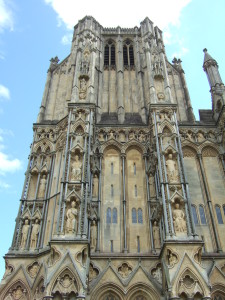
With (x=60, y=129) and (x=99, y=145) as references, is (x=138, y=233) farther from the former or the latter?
(x=60, y=129)

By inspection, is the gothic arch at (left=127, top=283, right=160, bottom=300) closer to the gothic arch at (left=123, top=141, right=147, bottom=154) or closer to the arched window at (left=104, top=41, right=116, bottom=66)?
the gothic arch at (left=123, top=141, right=147, bottom=154)

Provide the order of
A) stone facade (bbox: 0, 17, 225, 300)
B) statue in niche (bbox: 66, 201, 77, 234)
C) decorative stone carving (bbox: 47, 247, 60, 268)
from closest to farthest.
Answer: decorative stone carving (bbox: 47, 247, 60, 268) → stone facade (bbox: 0, 17, 225, 300) → statue in niche (bbox: 66, 201, 77, 234)

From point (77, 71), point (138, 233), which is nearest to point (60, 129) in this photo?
point (77, 71)

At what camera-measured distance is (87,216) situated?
47.9ft

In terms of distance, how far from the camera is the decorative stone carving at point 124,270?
562 inches

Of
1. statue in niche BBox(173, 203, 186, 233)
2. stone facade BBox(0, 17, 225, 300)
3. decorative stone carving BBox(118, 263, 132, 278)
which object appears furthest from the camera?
decorative stone carving BBox(118, 263, 132, 278)

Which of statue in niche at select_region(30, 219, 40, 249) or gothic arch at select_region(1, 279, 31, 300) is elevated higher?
statue in niche at select_region(30, 219, 40, 249)

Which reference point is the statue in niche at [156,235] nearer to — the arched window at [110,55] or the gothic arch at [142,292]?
the gothic arch at [142,292]

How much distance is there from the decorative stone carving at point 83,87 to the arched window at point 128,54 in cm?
541

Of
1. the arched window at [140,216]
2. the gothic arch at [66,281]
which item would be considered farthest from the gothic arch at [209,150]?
the gothic arch at [66,281]

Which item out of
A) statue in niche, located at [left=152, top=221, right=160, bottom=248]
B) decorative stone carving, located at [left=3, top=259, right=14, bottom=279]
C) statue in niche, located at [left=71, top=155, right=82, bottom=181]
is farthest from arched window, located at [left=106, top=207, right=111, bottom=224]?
decorative stone carving, located at [left=3, top=259, right=14, bottom=279]

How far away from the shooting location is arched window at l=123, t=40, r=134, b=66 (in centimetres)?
2483

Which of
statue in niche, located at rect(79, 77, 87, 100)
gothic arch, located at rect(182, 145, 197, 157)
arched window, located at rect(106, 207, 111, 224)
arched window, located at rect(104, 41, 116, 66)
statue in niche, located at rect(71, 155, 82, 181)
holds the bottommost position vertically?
arched window, located at rect(106, 207, 111, 224)

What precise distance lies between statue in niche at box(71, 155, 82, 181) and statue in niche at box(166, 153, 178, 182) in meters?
4.20
